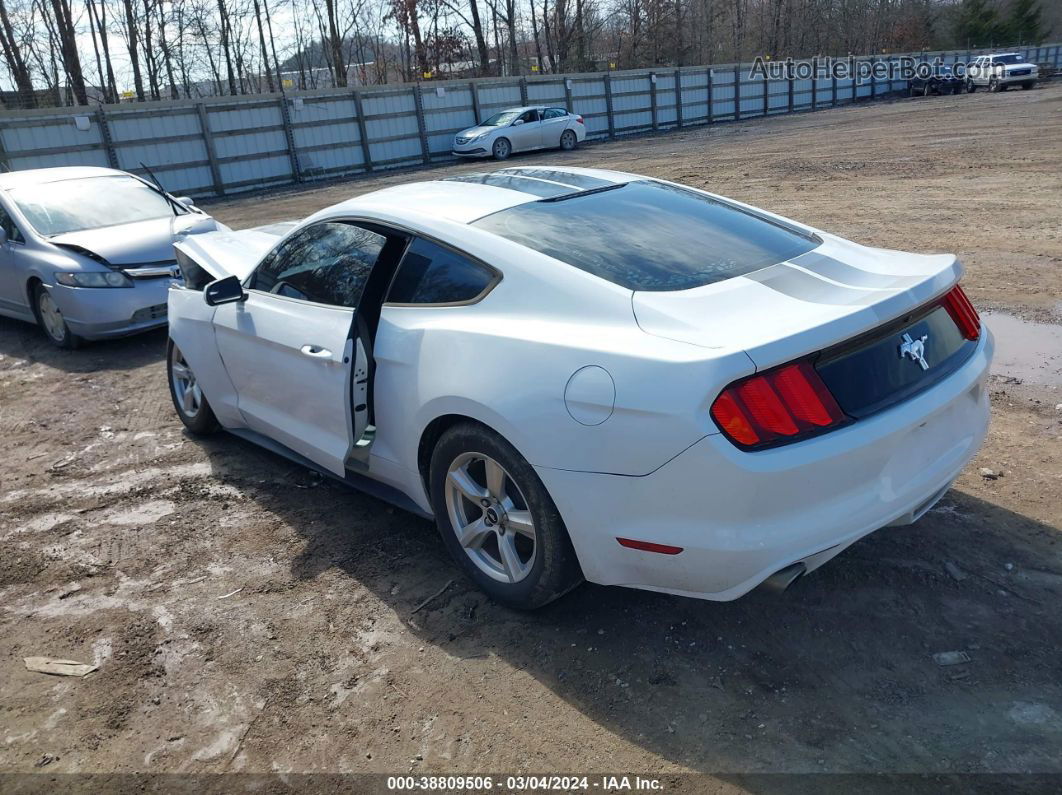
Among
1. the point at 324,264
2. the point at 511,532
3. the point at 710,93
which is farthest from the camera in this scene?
the point at 710,93

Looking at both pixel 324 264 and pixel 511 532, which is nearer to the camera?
pixel 511 532

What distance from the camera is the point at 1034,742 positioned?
244cm

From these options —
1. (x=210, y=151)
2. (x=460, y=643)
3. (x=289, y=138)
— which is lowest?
(x=460, y=643)

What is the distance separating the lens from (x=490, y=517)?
10.5 ft

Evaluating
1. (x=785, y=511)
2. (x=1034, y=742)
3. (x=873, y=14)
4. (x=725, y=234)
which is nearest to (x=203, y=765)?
(x=785, y=511)

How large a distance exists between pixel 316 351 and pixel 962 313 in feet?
8.83

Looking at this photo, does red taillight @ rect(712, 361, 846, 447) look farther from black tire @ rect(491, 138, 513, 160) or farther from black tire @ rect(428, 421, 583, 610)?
black tire @ rect(491, 138, 513, 160)

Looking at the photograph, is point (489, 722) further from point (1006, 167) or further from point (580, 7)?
point (580, 7)

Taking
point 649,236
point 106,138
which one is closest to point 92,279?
point 649,236

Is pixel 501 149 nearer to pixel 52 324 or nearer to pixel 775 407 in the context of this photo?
pixel 52 324

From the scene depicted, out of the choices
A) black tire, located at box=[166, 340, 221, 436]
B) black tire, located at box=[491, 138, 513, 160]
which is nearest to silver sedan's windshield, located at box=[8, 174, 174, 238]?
black tire, located at box=[166, 340, 221, 436]

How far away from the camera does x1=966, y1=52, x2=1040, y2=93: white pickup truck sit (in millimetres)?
42500

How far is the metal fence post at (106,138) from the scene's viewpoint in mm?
20812

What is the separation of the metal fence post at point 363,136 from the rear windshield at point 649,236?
77.7 ft
